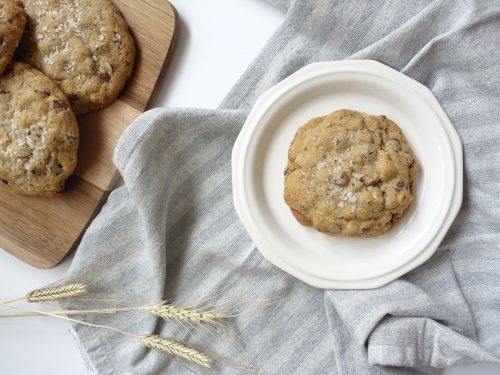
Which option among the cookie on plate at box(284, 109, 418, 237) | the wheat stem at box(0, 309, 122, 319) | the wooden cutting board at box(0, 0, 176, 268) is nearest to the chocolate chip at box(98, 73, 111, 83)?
the wooden cutting board at box(0, 0, 176, 268)

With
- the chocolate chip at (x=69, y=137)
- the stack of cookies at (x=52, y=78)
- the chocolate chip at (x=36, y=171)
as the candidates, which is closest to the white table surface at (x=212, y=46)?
the stack of cookies at (x=52, y=78)

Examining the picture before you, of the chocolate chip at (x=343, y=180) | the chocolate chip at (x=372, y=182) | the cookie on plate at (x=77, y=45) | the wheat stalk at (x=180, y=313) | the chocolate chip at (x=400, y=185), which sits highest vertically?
the cookie on plate at (x=77, y=45)

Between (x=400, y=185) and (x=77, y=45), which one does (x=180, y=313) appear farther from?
(x=77, y=45)

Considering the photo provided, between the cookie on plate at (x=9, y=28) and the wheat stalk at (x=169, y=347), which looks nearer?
the cookie on plate at (x=9, y=28)

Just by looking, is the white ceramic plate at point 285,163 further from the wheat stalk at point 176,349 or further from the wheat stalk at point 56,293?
the wheat stalk at point 56,293

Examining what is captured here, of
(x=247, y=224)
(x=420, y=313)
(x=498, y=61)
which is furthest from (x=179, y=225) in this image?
(x=498, y=61)

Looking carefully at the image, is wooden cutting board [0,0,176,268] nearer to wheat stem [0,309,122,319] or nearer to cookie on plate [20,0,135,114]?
cookie on plate [20,0,135,114]
